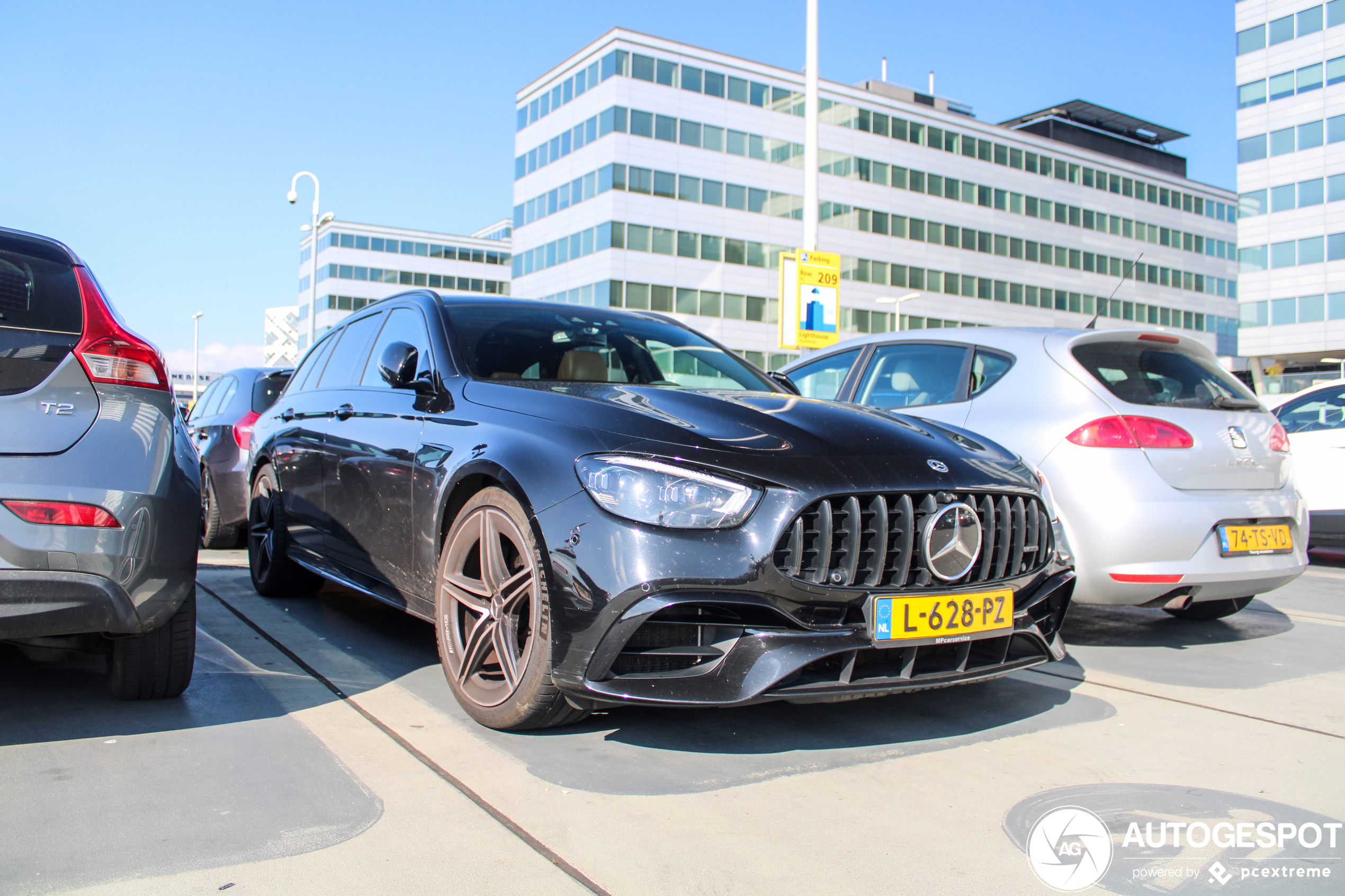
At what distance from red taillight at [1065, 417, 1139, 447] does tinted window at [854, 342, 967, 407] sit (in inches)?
33.2

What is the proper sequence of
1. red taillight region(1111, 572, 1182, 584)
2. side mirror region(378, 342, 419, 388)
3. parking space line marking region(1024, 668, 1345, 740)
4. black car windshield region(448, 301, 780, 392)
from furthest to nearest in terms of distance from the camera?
red taillight region(1111, 572, 1182, 584) < black car windshield region(448, 301, 780, 392) < side mirror region(378, 342, 419, 388) < parking space line marking region(1024, 668, 1345, 740)

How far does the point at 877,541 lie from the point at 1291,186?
2402 inches

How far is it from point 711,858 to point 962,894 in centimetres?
55

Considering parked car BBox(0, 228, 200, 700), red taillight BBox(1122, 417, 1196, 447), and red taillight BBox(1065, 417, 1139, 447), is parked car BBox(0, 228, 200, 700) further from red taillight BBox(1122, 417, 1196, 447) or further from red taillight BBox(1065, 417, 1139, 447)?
red taillight BBox(1122, 417, 1196, 447)

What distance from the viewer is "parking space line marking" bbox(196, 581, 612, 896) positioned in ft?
7.51

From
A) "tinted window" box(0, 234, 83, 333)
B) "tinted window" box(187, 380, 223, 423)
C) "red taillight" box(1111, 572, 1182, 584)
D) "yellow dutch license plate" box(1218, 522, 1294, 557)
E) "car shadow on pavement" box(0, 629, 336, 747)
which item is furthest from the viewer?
"tinted window" box(187, 380, 223, 423)

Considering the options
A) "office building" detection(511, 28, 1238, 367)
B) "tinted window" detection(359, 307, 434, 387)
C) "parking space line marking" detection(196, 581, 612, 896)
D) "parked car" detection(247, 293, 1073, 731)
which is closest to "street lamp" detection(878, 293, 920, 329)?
"office building" detection(511, 28, 1238, 367)

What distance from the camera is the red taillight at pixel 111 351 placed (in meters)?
3.06

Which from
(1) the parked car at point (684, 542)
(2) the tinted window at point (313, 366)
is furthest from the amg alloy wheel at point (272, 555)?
(1) the parked car at point (684, 542)

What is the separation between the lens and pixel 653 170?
161 feet

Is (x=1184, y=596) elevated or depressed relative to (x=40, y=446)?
depressed

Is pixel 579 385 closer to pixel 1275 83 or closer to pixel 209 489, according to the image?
pixel 209 489

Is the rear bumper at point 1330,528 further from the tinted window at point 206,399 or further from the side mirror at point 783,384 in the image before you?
the tinted window at point 206,399

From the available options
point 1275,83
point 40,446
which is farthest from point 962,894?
point 1275,83
